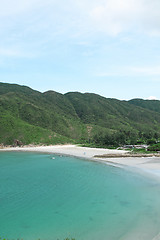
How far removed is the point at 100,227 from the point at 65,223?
11.8 ft

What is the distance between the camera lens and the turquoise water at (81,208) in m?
16.2

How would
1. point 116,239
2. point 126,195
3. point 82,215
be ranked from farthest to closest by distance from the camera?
point 126,195
point 82,215
point 116,239

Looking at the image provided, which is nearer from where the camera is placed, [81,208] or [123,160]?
[81,208]

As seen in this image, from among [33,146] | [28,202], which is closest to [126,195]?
[28,202]

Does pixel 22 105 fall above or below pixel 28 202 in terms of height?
above

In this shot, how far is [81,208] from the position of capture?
22.1 metres

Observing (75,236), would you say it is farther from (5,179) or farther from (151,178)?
(5,179)

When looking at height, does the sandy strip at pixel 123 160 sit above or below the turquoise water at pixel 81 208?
above

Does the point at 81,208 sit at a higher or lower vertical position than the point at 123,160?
lower

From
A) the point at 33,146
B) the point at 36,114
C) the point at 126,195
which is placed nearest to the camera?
the point at 126,195

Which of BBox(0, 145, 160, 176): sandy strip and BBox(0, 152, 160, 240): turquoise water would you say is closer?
BBox(0, 152, 160, 240): turquoise water

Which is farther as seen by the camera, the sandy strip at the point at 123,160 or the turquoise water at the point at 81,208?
the sandy strip at the point at 123,160

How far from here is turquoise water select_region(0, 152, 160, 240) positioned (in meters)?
16.2

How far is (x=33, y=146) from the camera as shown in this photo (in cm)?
10412
